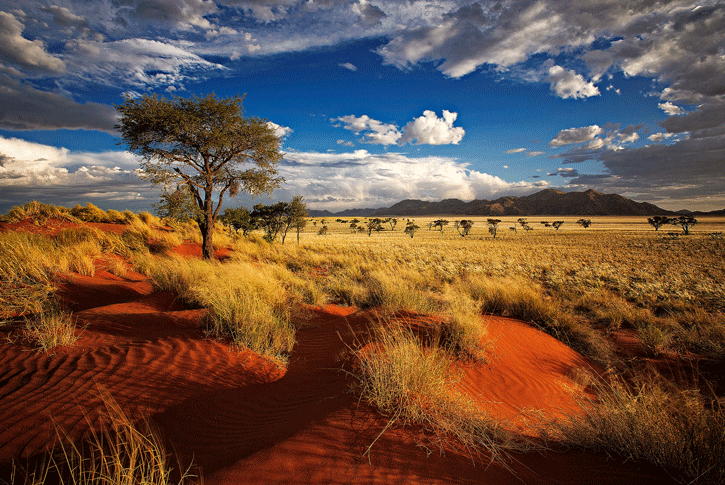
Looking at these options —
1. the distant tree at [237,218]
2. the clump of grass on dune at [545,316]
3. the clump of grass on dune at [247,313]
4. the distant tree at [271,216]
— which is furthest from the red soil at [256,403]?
the distant tree at [271,216]

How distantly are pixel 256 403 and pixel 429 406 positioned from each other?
2166 mm

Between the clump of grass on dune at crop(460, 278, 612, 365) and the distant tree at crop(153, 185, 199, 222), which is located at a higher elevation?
Answer: the distant tree at crop(153, 185, 199, 222)

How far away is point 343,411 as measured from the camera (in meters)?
3.21

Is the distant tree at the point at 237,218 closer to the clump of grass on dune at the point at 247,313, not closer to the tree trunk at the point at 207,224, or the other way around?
the tree trunk at the point at 207,224

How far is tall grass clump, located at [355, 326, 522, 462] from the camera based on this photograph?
2.85m

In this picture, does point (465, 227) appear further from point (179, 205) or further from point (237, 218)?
point (179, 205)

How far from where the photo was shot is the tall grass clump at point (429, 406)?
112 inches

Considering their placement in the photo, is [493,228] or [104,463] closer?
[104,463]

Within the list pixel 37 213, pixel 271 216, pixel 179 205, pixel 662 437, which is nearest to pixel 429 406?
pixel 662 437

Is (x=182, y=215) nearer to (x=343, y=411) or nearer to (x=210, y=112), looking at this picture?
(x=210, y=112)

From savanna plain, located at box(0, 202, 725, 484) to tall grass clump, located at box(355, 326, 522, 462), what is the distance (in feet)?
0.08

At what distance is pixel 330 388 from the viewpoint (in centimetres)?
403

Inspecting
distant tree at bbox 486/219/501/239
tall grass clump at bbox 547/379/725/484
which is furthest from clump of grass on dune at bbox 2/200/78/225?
distant tree at bbox 486/219/501/239

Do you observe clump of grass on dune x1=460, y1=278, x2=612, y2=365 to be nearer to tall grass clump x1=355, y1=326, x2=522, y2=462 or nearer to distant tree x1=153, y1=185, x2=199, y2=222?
tall grass clump x1=355, y1=326, x2=522, y2=462
